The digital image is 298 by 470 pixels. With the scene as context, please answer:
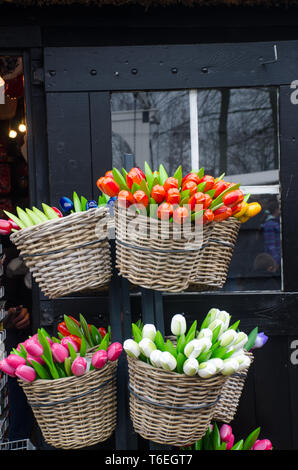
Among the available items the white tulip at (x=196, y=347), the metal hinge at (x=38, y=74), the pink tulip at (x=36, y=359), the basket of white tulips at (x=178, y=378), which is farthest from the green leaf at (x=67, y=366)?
the metal hinge at (x=38, y=74)

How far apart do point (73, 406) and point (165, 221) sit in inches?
34.5

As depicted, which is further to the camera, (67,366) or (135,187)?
(67,366)

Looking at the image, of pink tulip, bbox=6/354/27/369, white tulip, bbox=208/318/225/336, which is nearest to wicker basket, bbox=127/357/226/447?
white tulip, bbox=208/318/225/336

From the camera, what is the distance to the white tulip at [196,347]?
6.24ft

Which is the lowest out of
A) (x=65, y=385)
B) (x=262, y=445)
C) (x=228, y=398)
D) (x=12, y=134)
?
(x=262, y=445)

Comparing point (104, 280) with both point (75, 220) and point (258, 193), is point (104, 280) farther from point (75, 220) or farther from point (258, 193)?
point (258, 193)

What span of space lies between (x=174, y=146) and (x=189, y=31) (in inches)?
26.9

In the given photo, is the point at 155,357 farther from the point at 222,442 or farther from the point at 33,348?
the point at 222,442

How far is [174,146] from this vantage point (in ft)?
10.4

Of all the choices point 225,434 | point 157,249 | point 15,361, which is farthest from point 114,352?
point 225,434

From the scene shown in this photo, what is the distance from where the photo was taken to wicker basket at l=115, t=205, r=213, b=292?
188 centimetres

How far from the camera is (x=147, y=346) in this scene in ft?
6.41

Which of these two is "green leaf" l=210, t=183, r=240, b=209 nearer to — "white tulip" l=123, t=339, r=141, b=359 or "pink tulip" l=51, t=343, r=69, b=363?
"white tulip" l=123, t=339, r=141, b=359

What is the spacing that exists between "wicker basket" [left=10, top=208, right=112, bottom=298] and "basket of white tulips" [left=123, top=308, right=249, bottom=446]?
34 centimetres
